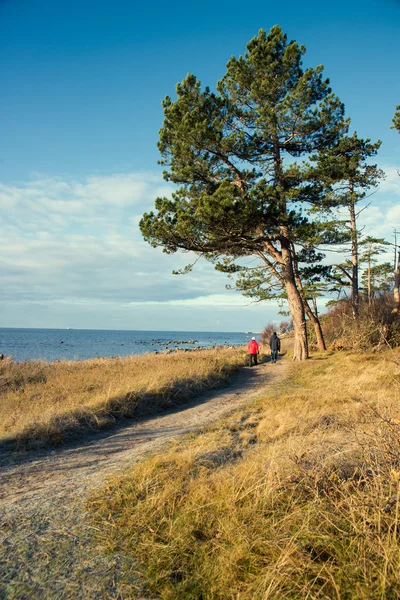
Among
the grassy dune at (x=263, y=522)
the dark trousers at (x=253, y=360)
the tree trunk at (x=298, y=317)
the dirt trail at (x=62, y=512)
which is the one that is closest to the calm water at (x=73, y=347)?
the dark trousers at (x=253, y=360)

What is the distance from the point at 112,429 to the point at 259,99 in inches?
638

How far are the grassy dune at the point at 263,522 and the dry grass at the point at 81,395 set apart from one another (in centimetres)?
370

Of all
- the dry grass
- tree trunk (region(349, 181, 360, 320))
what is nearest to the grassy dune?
the dry grass

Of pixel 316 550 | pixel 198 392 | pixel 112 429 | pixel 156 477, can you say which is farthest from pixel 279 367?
pixel 316 550

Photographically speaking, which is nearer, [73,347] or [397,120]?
[397,120]

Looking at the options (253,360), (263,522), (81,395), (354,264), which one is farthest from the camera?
(354,264)

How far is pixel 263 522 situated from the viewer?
11.2 ft

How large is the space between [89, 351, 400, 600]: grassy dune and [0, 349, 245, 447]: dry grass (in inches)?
146

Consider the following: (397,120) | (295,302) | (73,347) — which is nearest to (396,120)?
(397,120)

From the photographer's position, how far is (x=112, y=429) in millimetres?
8711

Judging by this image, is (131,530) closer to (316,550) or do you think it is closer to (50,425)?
(316,550)

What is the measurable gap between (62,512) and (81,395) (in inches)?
277

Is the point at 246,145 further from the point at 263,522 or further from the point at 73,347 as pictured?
the point at 73,347

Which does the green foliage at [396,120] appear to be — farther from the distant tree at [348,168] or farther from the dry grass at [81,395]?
the dry grass at [81,395]
